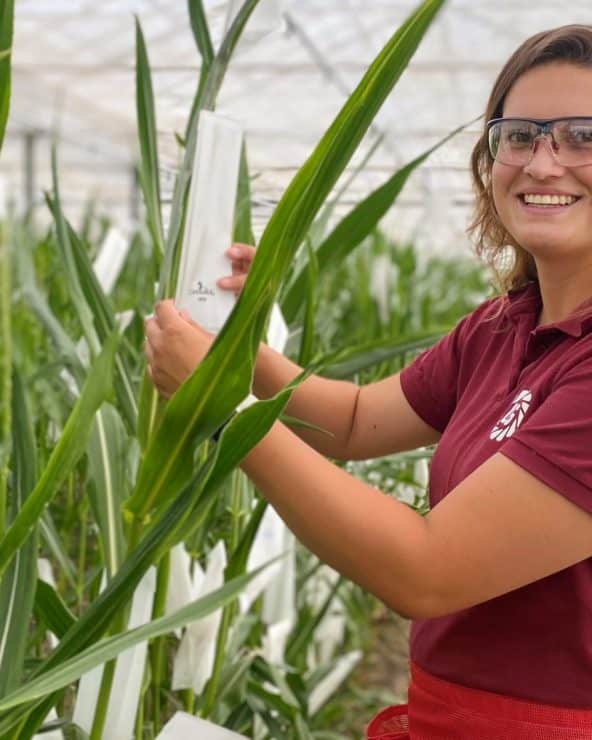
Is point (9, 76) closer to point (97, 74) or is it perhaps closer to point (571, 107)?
point (571, 107)

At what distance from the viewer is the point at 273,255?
0.56m

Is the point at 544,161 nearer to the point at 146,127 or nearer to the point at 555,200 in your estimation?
the point at 555,200

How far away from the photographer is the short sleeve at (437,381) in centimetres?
84

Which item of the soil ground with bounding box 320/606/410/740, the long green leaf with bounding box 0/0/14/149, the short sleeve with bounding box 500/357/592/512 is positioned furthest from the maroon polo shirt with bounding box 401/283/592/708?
the soil ground with bounding box 320/606/410/740

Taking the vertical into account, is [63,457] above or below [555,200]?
below

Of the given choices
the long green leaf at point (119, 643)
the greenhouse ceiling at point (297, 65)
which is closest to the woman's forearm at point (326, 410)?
the long green leaf at point (119, 643)

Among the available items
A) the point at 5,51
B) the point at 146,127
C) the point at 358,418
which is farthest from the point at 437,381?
the point at 5,51

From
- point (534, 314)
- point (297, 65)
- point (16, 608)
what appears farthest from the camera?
point (297, 65)

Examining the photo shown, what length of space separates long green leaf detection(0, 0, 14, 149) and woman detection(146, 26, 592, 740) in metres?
0.14

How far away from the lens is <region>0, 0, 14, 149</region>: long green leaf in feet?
1.85

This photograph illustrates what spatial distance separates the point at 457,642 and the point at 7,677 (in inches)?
10.8

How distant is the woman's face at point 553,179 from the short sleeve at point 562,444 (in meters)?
0.10

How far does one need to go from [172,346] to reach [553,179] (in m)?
0.25

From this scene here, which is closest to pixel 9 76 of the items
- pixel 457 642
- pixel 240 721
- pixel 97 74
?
pixel 457 642
